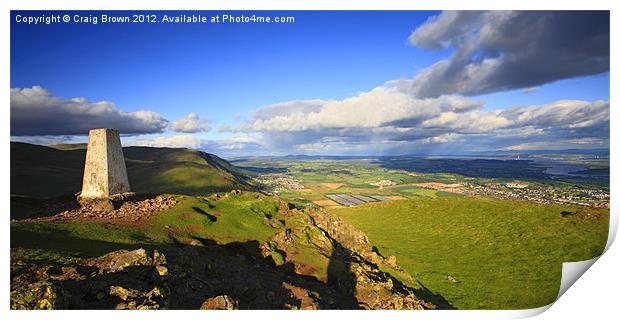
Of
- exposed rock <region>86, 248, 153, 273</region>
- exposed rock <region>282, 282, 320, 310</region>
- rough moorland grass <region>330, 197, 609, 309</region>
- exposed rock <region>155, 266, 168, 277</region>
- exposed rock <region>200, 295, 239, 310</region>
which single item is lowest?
rough moorland grass <region>330, 197, 609, 309</region>

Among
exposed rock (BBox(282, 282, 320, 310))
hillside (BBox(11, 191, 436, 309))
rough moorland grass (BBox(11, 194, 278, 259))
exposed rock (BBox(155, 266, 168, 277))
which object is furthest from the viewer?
rough moorland grass (BBox(11, 194, 278, 259))

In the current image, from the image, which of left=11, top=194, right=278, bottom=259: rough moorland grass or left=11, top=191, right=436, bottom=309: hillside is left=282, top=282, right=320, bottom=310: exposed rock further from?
left=11, top=194, right=278, bottom=259: rough moorland grass

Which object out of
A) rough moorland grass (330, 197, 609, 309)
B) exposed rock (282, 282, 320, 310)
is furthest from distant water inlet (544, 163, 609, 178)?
exposed rock (282, 282, 320, 310)

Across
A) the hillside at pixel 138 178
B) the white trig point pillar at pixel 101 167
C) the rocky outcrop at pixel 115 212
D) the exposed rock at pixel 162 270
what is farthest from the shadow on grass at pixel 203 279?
the hillside at pixel 138 178

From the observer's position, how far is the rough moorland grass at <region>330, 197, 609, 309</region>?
18.6 m

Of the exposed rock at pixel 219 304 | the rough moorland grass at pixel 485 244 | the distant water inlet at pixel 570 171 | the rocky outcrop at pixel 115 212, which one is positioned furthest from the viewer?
the distant water inlet at pixel 570 171

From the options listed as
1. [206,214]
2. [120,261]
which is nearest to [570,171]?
[206,214]

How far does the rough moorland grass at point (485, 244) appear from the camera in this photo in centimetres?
1855

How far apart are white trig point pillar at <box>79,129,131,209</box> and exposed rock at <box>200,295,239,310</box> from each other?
37.1 feet

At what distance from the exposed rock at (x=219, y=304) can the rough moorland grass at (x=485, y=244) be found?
12642 mm

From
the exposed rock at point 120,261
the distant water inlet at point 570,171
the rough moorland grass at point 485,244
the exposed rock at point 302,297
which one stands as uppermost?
the distant water inlet at point 570,171

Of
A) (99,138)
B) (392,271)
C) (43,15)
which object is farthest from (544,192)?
(43,15)

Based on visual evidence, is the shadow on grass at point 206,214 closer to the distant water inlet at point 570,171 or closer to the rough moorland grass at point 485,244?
the rough moorland grass at point 485,244
